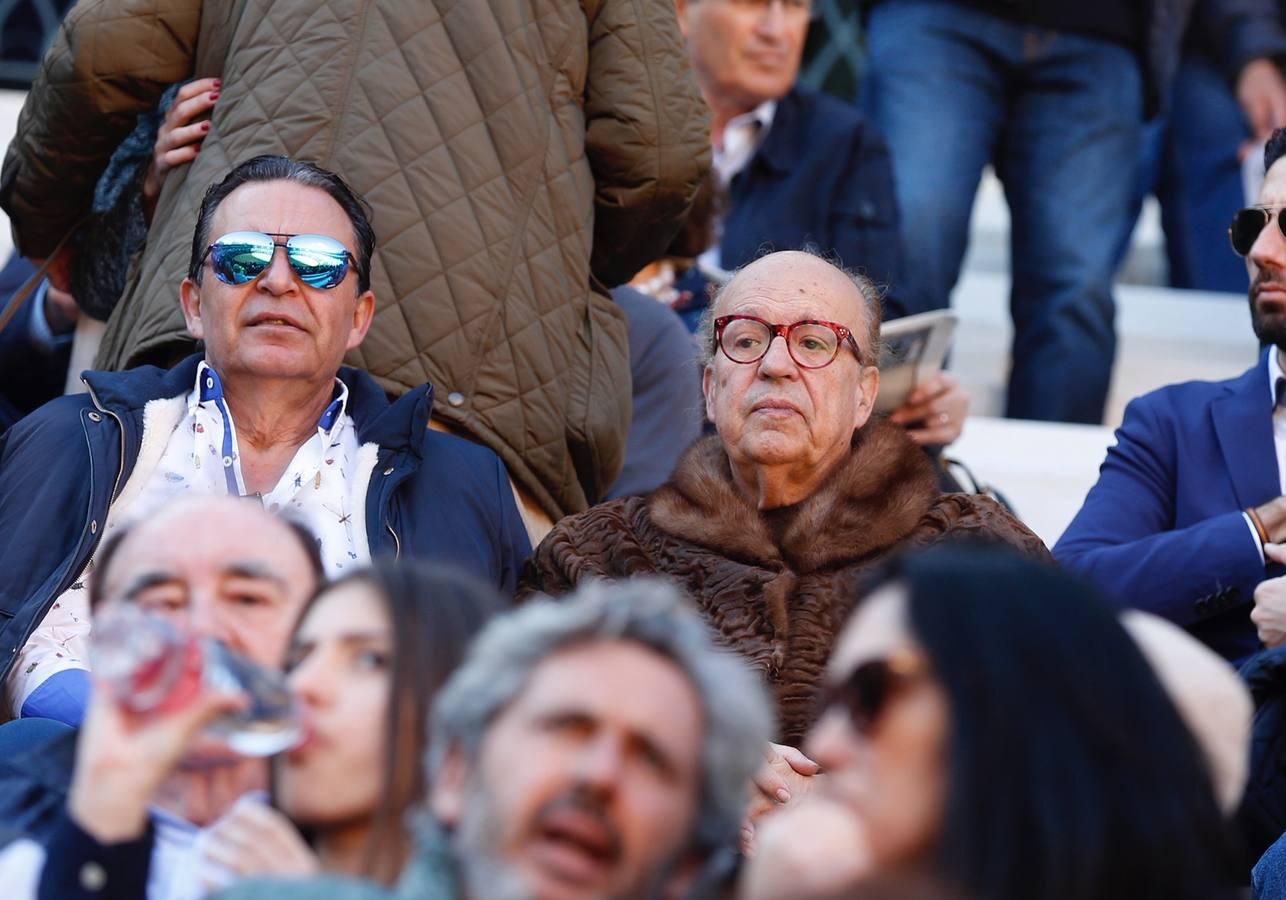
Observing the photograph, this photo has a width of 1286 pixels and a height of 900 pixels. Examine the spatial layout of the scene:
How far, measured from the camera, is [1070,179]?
604 cm

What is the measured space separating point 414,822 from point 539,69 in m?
2.40

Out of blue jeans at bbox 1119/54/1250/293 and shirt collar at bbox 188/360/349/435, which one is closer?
shirt collar at bbox 188/360/349/435

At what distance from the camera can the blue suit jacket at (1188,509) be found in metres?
4.16

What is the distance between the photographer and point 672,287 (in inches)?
220

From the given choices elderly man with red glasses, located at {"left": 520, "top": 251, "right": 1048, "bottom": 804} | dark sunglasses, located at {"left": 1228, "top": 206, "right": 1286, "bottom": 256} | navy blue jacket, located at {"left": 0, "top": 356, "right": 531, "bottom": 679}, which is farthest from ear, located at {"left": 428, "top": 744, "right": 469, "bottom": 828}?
dark sunglasses, located at {"left": 1228, "top": 206, "right": 1286, "bottom": 256}

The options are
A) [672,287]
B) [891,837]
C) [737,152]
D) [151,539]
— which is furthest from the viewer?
[737,152]

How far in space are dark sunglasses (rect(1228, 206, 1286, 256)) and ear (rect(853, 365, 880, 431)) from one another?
884 mm

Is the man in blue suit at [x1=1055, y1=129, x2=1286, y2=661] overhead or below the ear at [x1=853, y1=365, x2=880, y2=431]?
below

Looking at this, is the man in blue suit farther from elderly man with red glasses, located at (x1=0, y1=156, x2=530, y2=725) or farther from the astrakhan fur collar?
elderly man with red glasses, located at (x1=0, y1=156, x2=530, y2=725)

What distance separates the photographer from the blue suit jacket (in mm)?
4164

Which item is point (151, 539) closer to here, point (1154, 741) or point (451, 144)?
point (1154, 741)

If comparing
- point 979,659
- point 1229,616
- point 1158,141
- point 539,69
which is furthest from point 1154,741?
point 1158,141

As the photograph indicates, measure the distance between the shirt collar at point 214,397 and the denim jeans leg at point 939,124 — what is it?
7.77 feet

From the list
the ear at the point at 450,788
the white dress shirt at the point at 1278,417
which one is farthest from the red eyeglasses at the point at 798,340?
the ear at the point at 450,788
